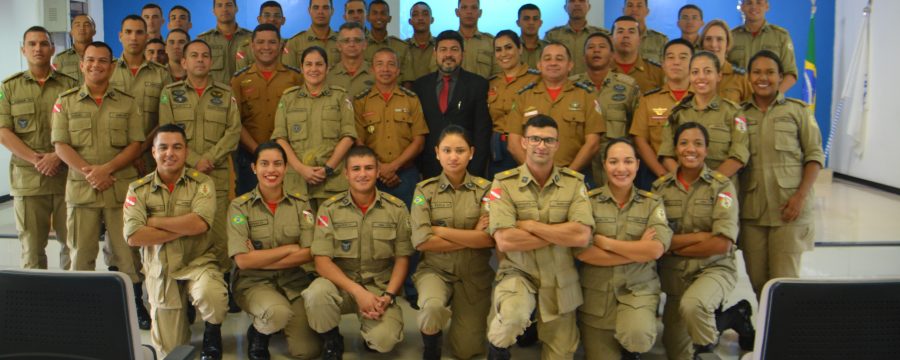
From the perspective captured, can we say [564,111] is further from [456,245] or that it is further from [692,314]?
[692,314]

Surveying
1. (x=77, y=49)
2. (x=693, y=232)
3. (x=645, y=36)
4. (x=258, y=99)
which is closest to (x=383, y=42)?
(x=258, y=99)

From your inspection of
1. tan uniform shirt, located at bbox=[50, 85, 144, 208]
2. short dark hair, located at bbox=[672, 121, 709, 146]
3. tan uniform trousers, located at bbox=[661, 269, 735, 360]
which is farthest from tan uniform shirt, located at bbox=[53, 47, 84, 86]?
tan uniform trousers, located at bbox=[661, 269, 735, 360]

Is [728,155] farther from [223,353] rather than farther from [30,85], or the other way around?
[30,85]

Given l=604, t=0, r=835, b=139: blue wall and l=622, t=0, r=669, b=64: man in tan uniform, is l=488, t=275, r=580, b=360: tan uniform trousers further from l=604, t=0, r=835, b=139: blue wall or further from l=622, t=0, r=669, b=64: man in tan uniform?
l=604, t=0, r=835, b=139: blue wall

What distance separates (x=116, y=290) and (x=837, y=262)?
5270mm

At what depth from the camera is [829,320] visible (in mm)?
2018

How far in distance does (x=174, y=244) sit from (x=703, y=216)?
2682mm

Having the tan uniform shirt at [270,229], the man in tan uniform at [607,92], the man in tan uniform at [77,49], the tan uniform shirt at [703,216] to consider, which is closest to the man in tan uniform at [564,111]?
the man in tan uniform at [607,92]

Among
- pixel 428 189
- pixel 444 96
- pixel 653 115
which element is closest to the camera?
pixel 428 189

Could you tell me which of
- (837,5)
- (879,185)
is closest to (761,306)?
(879,185)

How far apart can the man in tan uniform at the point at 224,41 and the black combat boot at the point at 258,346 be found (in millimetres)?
2505

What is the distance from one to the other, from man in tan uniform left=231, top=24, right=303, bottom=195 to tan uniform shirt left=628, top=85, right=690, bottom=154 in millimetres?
2255

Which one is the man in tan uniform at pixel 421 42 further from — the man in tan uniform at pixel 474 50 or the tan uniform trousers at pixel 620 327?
the tan uniform trousers at pixel 620 327

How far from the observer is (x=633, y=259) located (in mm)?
3734
